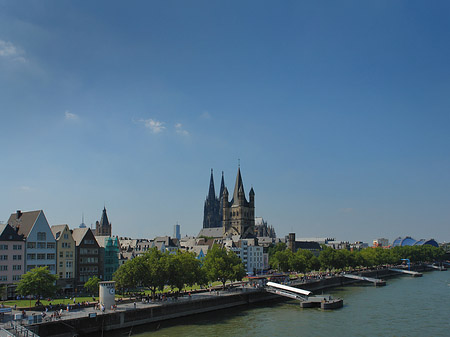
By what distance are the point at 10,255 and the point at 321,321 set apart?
166 feet

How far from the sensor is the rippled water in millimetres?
56594

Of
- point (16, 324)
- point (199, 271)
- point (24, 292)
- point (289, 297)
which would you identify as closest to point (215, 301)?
point (199, 271)

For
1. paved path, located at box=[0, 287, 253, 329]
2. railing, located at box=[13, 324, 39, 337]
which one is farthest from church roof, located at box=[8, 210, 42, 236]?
railing, located at box=[13, 324, 39, 337]

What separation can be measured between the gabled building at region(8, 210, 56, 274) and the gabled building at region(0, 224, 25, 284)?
1244mm

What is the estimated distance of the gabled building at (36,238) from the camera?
255ft

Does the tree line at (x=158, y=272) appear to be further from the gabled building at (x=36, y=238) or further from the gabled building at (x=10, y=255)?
the gabled building at (x=10, y=255)

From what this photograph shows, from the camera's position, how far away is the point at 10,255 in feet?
243

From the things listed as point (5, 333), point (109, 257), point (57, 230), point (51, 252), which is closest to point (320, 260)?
point (109, 257)

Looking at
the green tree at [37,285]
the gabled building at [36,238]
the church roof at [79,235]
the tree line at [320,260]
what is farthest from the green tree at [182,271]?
the tree line at [320,260]

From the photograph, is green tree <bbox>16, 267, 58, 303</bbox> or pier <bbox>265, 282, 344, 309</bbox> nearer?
green tree <bbox>16, 267, 58, 303</bbox>

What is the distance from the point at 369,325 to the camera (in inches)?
2409

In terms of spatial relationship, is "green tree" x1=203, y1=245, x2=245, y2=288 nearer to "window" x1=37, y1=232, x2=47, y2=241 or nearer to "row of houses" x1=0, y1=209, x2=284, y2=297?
"row of houses" x1=0, y1=209, x2=284, y2=297

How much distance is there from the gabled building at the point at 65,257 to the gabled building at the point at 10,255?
816 centimetres

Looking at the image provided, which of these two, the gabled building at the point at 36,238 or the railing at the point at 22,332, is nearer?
the railing at the point at 22,332
